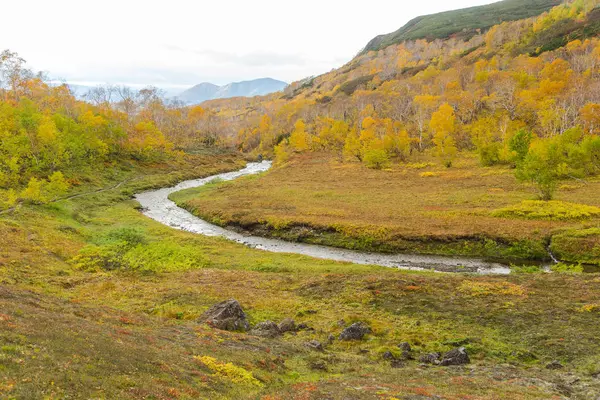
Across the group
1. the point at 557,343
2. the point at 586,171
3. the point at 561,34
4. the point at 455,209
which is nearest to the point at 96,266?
the point at 557,343

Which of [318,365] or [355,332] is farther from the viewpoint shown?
[355,332]

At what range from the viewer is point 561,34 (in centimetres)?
16775

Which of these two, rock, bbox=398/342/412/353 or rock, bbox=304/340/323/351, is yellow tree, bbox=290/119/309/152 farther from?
rock, bbox=398/342/412/353

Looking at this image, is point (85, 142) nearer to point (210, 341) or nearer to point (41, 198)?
point (41, 198)

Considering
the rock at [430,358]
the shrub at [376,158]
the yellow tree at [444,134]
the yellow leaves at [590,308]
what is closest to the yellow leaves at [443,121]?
the yellow tree at [444,134]

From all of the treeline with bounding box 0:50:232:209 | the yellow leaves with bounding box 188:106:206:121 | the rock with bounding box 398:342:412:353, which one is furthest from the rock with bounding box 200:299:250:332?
the yellow leaves with bounding box 188:106:206:121

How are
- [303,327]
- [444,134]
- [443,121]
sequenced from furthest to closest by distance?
[443,121], [444,134], [303,327]

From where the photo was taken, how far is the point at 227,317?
2341cm

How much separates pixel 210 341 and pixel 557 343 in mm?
19194

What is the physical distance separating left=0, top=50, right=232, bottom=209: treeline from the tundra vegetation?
1.89 feet

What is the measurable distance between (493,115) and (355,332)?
11455 cm

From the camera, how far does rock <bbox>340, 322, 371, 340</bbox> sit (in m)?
22.4

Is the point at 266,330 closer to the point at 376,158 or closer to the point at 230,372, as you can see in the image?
the point at 230,372

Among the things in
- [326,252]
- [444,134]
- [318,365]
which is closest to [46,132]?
[326,252]
